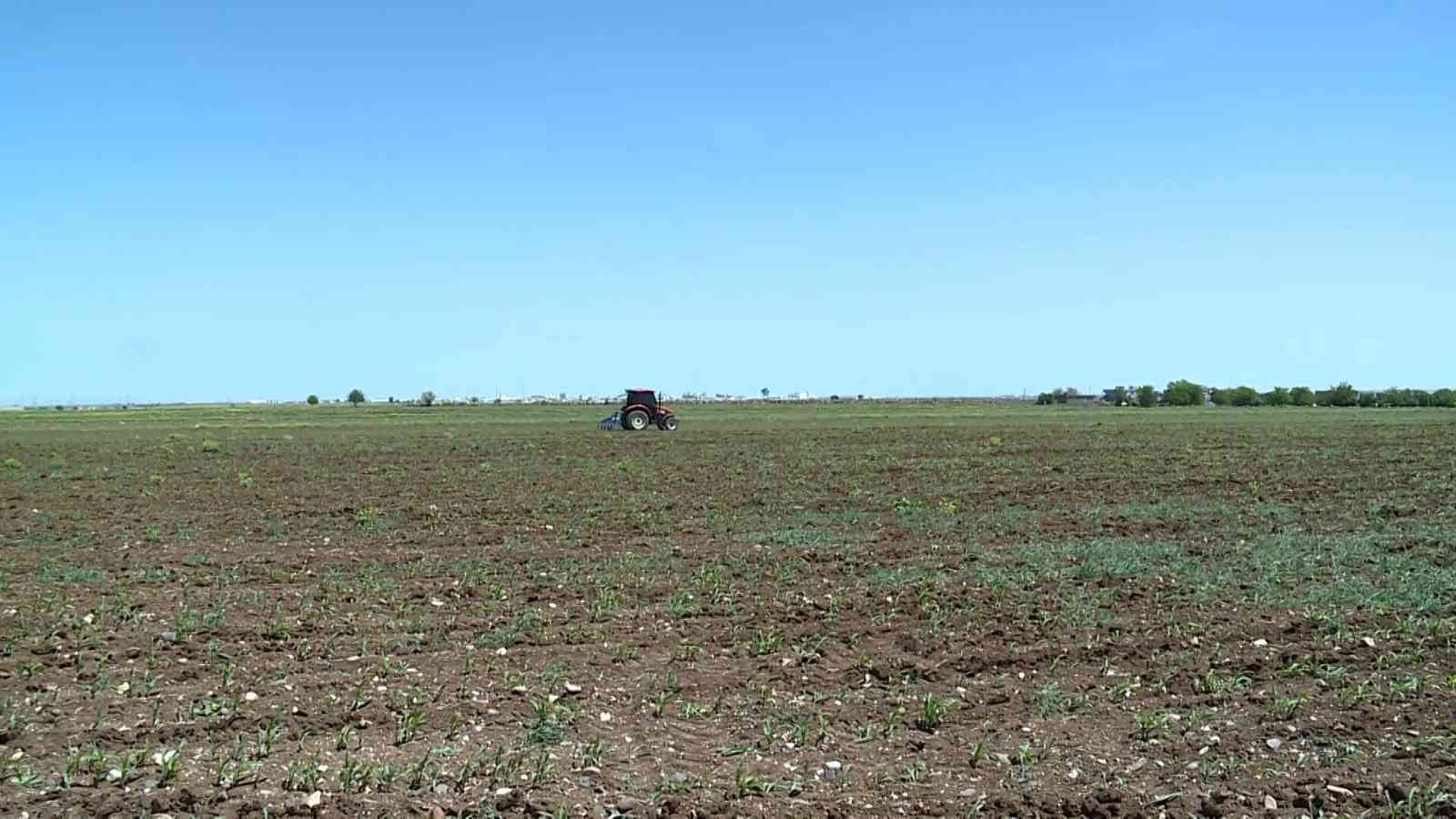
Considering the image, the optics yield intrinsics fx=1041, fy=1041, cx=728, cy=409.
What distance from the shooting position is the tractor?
57781mm

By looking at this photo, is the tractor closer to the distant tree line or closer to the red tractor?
the red tractor

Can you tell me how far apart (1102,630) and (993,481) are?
635 inches

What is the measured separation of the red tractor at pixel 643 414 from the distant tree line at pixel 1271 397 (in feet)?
308

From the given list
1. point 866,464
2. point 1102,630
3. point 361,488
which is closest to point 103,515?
point 361,488

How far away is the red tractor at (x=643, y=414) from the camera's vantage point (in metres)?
57.8

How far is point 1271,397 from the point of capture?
447 feet

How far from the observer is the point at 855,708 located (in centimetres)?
830

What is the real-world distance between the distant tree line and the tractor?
9389 cm

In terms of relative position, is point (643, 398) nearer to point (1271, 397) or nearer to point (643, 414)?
point (643, 414)

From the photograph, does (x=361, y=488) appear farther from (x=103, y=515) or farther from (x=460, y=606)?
(x=460, y=606)

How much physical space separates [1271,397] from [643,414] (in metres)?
109

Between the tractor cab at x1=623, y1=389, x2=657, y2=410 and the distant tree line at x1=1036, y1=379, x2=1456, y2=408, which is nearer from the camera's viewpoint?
the tractor cab at x1=623, y1=389, x2=657, y2=410

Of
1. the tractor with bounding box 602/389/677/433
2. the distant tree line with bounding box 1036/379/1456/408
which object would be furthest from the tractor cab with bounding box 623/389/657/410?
the distant tree line with bounding box 1036/379/1456/408

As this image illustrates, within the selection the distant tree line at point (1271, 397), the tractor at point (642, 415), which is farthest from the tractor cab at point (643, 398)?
the distant tree line at point (1271, 397)
